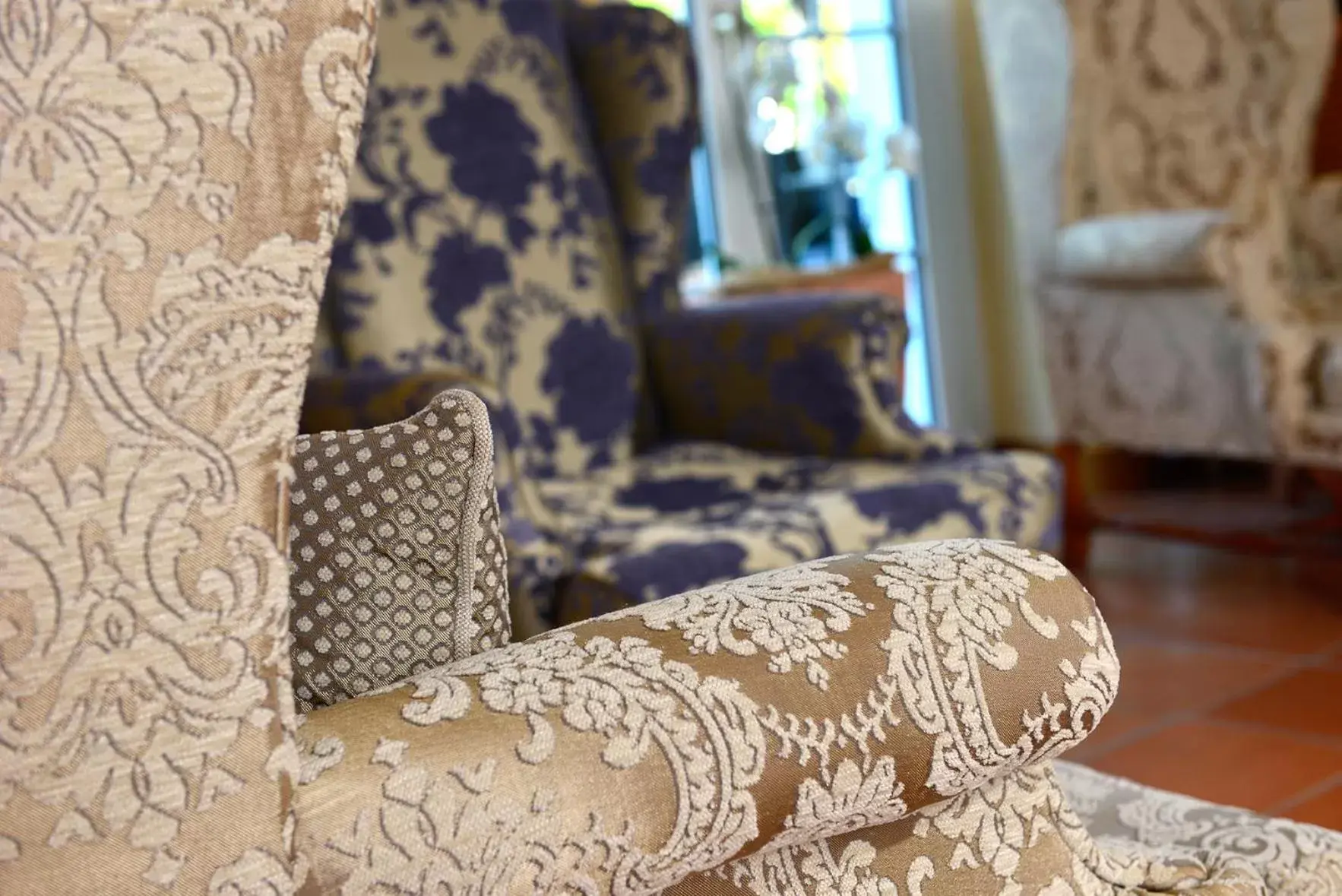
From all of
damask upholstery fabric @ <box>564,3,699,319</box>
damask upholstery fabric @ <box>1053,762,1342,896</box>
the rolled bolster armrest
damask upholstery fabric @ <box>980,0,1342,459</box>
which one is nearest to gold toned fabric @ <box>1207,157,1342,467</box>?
damask upholstery fabric @ <box>980,0,1342,459</box>

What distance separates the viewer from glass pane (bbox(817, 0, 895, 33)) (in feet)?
13.3

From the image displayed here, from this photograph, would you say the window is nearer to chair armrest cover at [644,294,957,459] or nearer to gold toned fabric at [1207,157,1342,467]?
gold toned fabric at [1207,157,1342,467]

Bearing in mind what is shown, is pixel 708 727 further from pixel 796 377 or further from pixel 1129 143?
pixel 1129 143

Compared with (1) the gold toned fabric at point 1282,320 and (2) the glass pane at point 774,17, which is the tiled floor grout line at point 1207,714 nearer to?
(1) the gold toned fabric at point 1282,320

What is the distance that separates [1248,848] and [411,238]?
1304 mm

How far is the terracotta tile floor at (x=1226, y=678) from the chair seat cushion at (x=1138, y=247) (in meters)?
0.60

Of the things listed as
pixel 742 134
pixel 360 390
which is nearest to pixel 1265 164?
pixel 742 134

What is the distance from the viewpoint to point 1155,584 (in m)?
2.99

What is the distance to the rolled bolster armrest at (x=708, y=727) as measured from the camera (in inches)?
24.8

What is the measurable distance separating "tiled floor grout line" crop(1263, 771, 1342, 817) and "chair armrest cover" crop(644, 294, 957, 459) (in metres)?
0.57

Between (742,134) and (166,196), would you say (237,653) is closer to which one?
(166,196)

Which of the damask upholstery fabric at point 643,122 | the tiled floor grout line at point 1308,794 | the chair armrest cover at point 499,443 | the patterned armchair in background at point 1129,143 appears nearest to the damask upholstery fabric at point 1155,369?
the patterned armchair in background at point 1129,143

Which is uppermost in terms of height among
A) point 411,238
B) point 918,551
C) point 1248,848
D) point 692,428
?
point 411,238

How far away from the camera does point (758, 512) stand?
1.69 metres
